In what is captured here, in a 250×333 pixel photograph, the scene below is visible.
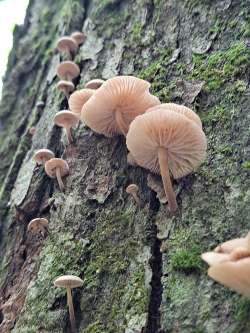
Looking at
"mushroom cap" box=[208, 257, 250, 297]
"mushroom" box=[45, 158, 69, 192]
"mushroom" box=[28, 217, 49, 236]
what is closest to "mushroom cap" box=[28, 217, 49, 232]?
"mushroom" box=[28, 217, 49, 236]

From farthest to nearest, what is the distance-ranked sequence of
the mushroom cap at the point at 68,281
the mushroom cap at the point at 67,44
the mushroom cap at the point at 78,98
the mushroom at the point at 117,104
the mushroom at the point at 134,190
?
1. the mushroom cap at the point at 67,44
2. the mushroom cap at the point at 78,98
3. the mushroom at the point at 117,104
4. the mushroom at the point at 134,190
5. the mushroom cap at the point at 68,281

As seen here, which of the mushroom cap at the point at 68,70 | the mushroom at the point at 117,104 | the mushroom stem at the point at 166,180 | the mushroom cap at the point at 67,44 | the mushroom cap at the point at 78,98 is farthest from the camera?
the mushroom cap at the point at 67,44

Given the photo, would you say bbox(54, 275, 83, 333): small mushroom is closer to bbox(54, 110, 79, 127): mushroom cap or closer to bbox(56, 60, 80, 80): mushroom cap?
bbox(54, 110, 79, 127): mushroom cap

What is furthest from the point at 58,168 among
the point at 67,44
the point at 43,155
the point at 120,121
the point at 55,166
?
the point at 67,44

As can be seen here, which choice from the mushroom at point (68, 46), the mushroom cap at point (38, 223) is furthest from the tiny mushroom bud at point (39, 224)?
the mushroom at point (68, 46)

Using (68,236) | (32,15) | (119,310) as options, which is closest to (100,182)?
(68,236)

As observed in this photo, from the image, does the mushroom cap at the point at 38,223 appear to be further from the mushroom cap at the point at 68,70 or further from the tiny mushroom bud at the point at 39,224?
the mushroom cap at the point at 68,70
